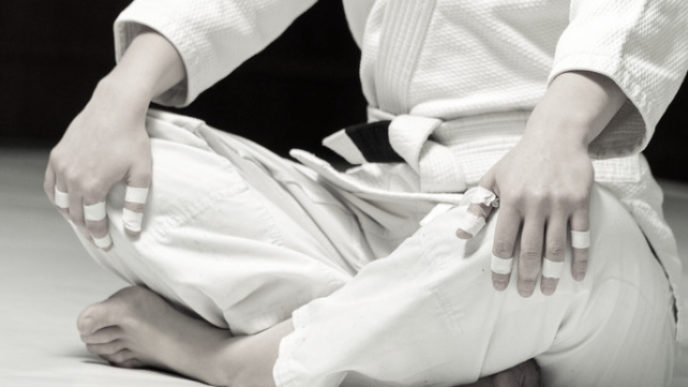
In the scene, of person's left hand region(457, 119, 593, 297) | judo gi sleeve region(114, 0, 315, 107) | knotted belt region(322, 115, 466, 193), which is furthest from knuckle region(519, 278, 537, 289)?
judo gi sleeve region(114, 0, 315, 107)

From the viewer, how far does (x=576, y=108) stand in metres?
0.96

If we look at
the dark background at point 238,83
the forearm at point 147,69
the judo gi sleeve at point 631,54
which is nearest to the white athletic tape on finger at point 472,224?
the judo gi sleeve at point 631,54

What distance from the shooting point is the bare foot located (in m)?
1.13

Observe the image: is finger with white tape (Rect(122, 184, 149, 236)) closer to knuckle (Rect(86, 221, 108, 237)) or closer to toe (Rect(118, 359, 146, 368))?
knuckle (Rect(86, 221, 108, 237))

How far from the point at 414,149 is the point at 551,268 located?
0.92 ft

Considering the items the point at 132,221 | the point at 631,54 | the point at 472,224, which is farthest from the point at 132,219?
the point at 631,54

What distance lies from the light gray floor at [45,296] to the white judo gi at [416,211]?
111 millimetres

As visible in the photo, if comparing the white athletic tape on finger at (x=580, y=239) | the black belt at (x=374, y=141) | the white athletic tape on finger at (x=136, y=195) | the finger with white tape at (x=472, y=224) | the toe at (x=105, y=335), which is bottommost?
the toe at (x=105, y=335)

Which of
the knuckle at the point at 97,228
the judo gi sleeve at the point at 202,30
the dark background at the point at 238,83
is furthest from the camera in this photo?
the dark background at the point at 238,83

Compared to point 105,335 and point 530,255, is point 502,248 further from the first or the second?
point 105,335

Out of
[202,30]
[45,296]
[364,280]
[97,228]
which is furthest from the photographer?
[45,296]

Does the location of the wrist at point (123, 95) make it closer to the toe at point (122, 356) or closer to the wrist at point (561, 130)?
the toe at point (122, 356)

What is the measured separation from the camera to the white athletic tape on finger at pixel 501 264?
928mm

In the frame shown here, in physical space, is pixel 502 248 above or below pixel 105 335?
above
